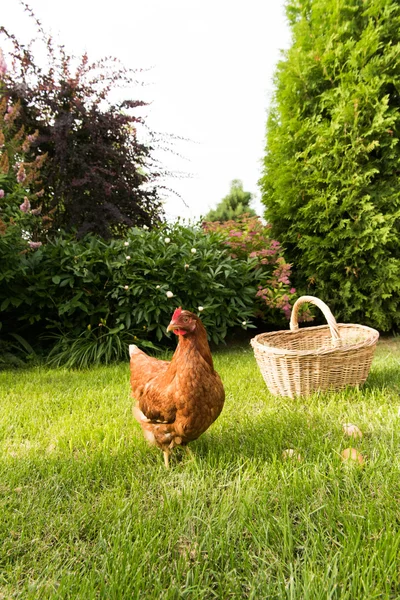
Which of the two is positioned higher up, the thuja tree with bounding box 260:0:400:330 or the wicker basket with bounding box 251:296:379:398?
the thuja tree with bounding box 260:0:400:330

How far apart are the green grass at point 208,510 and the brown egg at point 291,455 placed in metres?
0.04

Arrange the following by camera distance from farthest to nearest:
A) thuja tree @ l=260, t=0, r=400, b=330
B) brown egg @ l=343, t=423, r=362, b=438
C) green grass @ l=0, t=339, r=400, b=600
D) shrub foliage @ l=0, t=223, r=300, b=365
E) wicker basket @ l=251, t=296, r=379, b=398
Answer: thuja tree @ l=260, t=0, r=400, b=330 → shrub foliage @ l=0, t=223, r=300, b=365 → wicker basket @ l=251, t=296, r=379, b=398 → brown egg @ l=343, t=423, r=362, b=438 → green grass @ l=0, t=339, r=400, b=600

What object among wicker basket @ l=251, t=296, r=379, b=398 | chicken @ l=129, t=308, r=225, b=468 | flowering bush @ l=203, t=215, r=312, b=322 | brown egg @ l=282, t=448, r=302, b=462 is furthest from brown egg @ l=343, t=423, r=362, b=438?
flowering bush @ l=203, t=215, r=312, b=322

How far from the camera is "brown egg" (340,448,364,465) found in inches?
55.1

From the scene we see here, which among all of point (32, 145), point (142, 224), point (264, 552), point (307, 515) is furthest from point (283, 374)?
point (32, 145)

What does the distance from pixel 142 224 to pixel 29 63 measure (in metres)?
2.32

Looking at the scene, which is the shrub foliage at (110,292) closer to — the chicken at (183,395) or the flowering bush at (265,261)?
the flowering bush at (265,261)

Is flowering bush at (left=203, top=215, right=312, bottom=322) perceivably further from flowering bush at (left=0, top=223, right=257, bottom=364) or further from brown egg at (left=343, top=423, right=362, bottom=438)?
brown egg at (left=343, top=423, right=362, bottom=438)

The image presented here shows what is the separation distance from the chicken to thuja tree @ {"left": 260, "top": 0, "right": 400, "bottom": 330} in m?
3.49

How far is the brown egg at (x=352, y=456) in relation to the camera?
1400mm

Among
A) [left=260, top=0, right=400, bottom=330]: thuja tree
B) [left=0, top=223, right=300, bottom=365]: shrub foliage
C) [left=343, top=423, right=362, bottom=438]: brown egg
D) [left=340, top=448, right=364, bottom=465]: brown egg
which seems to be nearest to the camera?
[left=340, top=448, right=364, bottom=465]: brown egg

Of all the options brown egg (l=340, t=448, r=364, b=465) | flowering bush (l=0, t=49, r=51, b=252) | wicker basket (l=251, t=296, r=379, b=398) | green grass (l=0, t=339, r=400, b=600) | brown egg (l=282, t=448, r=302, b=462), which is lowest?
green grass (l=0, t=339, r=400, b=600)

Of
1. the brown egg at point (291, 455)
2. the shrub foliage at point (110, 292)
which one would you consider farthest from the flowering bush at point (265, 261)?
the brown egg at point (291, 455)

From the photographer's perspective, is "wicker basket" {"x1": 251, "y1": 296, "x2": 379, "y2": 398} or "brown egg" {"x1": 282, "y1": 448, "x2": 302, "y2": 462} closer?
"brown egg" {"x1": 282, "y1": 448, "x2": 302, "y2": 462}
